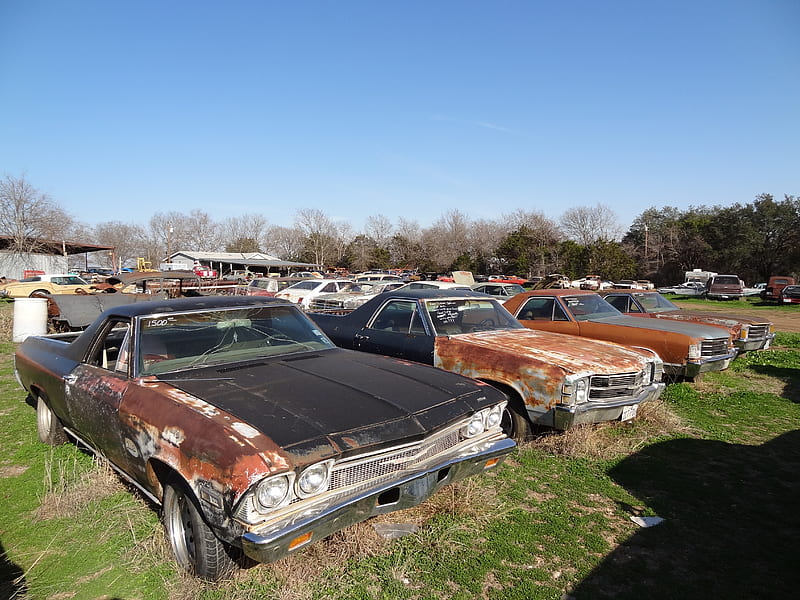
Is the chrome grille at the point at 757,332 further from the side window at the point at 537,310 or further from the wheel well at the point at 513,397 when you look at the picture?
the wheel well at the point at 513,397

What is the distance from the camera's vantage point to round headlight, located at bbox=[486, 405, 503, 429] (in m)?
3.34

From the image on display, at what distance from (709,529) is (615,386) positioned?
4.85 feet

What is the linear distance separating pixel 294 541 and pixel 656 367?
430cm

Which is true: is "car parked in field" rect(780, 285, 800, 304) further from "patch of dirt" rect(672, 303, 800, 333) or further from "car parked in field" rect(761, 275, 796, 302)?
"patch of dirt" rect(672, 303, 800, 333)

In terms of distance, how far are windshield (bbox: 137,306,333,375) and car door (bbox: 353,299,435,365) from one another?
4.81 ft

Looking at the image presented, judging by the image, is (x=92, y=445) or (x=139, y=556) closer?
(x=139, y=556)

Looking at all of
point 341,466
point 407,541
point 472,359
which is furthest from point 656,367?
point 341,466

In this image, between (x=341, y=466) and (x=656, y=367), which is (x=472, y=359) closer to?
(x=656, y=367)

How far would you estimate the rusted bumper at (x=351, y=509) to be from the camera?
2.22 meters

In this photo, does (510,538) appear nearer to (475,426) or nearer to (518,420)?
(475,426)

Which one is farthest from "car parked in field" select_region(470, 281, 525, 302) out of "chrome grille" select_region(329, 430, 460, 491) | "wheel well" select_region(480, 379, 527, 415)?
"chrome grille" select_region(329, 430, 460, 491)

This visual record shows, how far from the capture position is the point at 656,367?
17.0 feet

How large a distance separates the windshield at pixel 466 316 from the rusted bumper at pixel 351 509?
8.36 ft

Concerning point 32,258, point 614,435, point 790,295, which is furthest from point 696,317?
point 32,258
